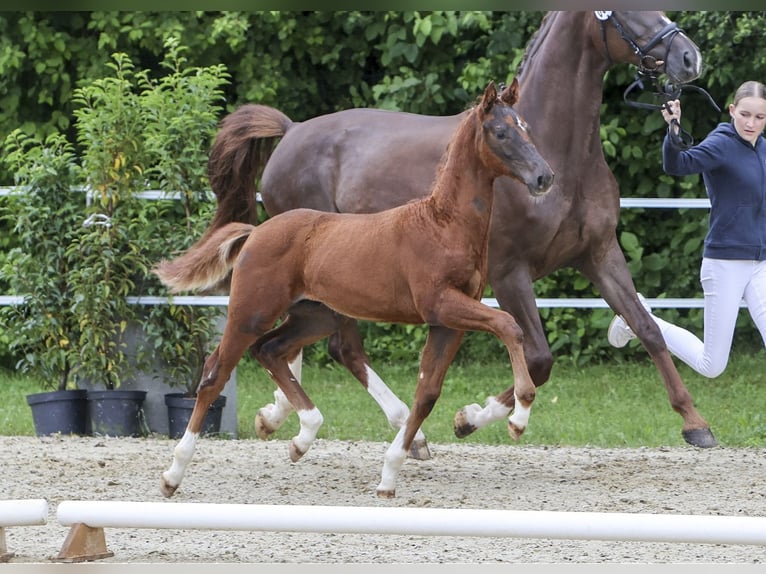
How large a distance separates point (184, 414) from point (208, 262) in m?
2.13

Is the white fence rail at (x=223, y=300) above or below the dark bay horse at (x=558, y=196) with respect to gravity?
below

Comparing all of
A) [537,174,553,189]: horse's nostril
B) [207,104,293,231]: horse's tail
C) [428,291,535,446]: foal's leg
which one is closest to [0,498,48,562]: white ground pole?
[428,291,535,446]: foal's leg

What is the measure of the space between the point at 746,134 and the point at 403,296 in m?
1.89

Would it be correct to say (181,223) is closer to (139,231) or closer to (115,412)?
(139,231)

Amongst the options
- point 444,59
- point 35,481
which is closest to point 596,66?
point 35,481

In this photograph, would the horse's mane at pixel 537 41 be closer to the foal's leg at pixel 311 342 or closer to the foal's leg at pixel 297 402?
the foal's leg at pixel 311 342

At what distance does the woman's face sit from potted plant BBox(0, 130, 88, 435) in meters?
4.17

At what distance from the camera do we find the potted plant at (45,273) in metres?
7.11

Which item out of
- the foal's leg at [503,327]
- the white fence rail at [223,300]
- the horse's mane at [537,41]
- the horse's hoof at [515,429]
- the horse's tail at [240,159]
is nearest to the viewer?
the foal's leg at [503,327]

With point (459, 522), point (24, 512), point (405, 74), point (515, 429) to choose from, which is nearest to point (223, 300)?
point (515, 429)

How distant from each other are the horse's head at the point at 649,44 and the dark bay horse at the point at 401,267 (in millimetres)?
969

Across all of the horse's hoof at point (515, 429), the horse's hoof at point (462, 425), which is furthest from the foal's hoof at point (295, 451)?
the horse's hoof at point (515, 429)

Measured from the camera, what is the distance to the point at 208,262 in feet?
16.3

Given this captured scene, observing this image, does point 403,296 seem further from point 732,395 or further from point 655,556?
point 732,395
